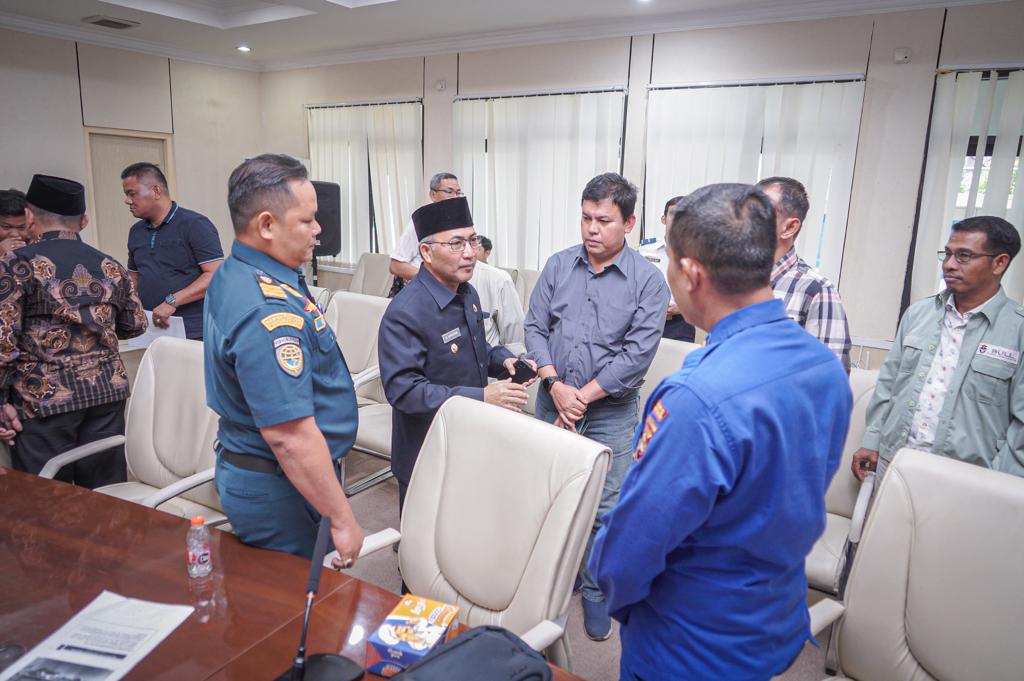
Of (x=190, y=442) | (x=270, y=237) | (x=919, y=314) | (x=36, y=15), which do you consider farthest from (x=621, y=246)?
(x=36, y=15)

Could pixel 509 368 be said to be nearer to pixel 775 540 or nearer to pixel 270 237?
pixel 270 237

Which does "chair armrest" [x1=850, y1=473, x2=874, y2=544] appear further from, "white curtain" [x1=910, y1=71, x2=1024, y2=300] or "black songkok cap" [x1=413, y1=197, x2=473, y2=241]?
"white curtain" [x1=910, y1=71, x2=1024, y2=300]

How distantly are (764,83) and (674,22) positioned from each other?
83cm

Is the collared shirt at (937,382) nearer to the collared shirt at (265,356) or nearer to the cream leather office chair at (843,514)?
the cream leather office chair at (843,514)

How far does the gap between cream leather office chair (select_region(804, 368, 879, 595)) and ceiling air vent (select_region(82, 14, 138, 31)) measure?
5.97 meters

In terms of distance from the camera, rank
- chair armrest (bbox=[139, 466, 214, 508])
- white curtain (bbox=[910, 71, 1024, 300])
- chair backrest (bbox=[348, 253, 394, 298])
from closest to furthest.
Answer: chair armrest (bbox=[139, 466, 214, 508]) < white curtain (bbox=[910, 71, 1024, 300]) < chair backrest (bbox=[348, 253, 394, 298])

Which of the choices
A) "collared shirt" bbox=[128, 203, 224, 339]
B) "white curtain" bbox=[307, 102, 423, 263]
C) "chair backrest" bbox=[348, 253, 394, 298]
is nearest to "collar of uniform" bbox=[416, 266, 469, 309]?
"collared shirt" bbox=[128, 203, 224, 339]

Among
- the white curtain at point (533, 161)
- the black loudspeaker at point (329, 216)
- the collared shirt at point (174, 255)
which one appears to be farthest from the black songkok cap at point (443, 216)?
the black loudspeaker at point (329, 216)

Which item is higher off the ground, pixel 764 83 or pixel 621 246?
pixel 764 83

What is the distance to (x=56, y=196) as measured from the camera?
2.22 m

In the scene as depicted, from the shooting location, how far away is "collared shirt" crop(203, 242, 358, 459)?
132cm

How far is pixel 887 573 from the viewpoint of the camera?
1315 mm

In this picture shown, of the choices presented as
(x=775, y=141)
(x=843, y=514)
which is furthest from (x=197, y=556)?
(x=775, y=141)

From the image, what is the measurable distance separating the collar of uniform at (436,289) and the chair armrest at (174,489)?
0.90 meters
